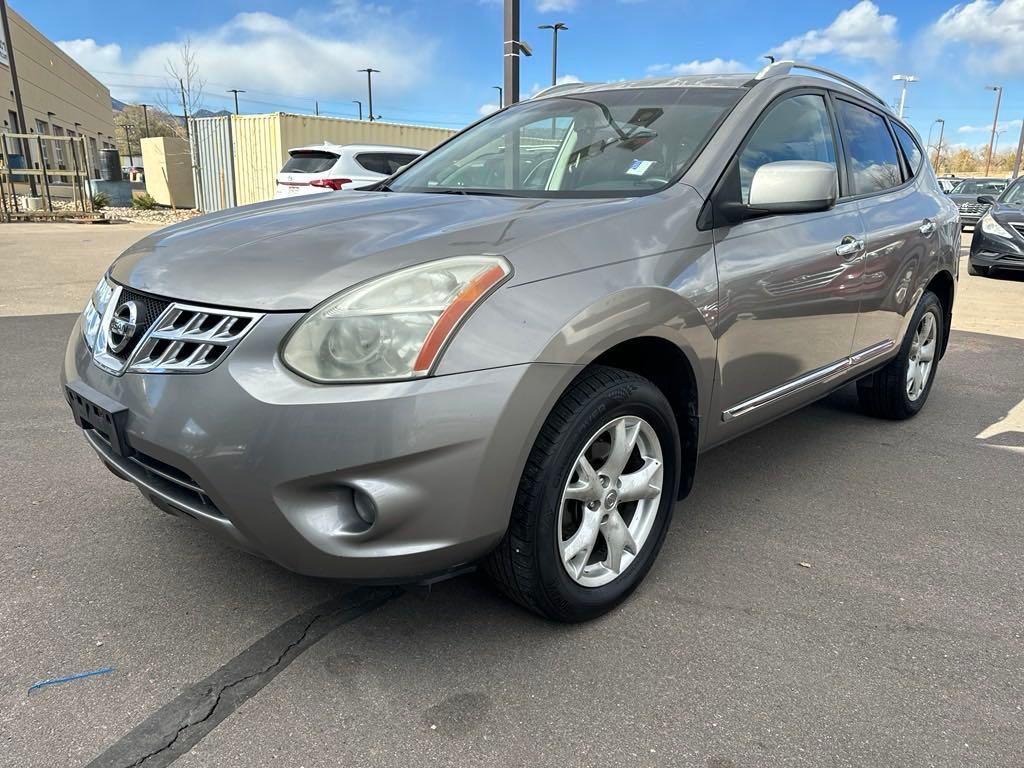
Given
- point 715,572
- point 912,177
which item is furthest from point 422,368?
point 912,177

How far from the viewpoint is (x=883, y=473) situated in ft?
12.2

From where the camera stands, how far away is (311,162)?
39.7ft

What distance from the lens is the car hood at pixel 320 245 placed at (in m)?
1.98

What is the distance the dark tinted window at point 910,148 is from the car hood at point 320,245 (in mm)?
2731

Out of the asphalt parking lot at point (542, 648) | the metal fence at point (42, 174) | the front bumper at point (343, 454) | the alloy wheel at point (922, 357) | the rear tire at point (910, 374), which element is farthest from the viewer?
the metal fence at point (42, 174)

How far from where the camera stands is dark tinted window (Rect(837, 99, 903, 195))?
3.67m

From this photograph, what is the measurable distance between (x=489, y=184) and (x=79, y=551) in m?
2.05

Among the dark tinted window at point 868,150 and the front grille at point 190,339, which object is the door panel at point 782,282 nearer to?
the dark tinted window at point 868,150

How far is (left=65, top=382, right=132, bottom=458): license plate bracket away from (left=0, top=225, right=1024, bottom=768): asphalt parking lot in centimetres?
61

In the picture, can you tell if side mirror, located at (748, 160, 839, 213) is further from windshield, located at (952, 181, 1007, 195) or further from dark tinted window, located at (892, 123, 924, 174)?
windshield, located at (952, 181, 1007, 195)

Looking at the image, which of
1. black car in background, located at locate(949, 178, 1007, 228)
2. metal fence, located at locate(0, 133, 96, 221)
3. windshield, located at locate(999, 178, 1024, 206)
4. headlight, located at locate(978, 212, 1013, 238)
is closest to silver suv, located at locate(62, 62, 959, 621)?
headlight, located at locate(978, 212, 1013, 238)

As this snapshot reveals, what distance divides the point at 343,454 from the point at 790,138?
7.81 feet

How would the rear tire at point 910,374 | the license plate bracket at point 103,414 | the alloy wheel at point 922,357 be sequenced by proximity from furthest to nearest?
1. the alloy wheel at point 922,357
2. the rear tire at point 910,374
3. the license plate bracket at point 103,414

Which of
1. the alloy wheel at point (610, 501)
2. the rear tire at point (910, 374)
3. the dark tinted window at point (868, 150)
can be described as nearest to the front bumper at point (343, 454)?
the alloy wheel at point (610, 501)
